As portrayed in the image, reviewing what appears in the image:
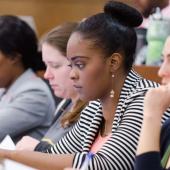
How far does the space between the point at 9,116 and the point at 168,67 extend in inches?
30.6

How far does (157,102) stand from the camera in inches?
51.9

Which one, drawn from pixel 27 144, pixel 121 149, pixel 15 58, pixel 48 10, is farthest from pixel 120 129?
pixel 48 10

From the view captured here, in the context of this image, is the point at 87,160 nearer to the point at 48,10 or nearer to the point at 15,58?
the point at 15,58

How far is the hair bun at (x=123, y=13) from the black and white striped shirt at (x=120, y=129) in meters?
0.16

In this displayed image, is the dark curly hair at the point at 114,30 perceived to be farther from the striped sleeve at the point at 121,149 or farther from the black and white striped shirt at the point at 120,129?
the striped sleeve at the point at 121,149

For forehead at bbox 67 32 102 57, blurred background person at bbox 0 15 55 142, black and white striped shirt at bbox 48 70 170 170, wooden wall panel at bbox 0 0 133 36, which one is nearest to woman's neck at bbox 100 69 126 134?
black and white striped shirt at bbox 48 70 170 170

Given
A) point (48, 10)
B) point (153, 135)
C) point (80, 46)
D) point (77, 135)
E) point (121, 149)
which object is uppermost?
point (80, 46)

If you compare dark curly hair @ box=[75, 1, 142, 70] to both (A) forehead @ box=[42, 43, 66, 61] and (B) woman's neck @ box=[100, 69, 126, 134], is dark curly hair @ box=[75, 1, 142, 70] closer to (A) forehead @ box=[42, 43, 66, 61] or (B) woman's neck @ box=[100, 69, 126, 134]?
(B) woman's neck @ box=[100, 69, 126, 134]

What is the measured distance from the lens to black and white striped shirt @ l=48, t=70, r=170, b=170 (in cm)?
145

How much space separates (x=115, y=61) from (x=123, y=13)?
17 centimetres

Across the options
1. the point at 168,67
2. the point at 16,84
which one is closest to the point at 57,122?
the point at 16,84

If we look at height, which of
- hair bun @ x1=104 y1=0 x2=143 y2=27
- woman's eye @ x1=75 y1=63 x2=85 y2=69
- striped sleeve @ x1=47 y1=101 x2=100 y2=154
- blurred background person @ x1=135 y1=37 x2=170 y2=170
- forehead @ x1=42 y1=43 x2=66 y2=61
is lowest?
striped sleeve @ x1=47 y1=101 x2=100 y2=154

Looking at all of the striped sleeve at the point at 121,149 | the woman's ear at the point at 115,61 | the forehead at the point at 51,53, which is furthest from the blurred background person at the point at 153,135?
the forehead at the point at 51,53

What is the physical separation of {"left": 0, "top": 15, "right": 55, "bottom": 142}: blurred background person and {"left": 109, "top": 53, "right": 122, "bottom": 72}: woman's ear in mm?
780
